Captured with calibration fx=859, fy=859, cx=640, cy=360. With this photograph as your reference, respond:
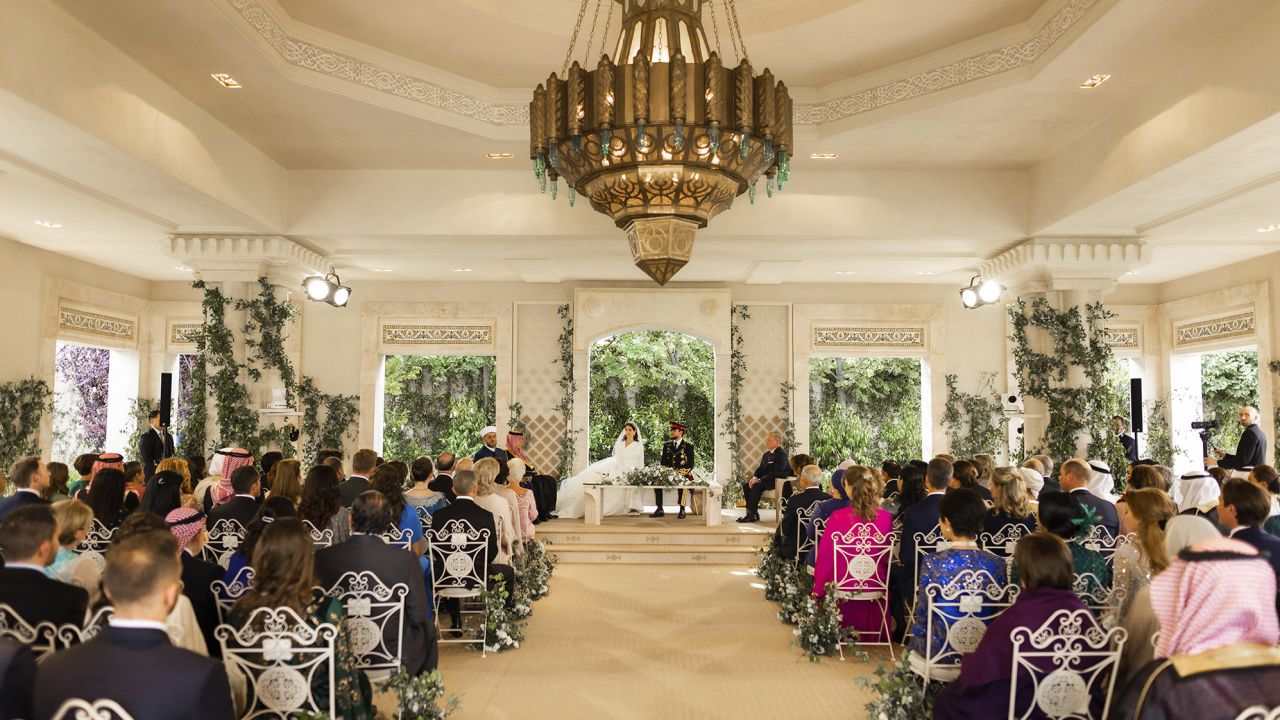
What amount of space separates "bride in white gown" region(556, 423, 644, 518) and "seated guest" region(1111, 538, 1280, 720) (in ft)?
30.4

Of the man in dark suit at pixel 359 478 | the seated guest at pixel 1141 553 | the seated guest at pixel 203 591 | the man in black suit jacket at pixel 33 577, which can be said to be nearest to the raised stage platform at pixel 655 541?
the man in dark suit at pixel 359 478

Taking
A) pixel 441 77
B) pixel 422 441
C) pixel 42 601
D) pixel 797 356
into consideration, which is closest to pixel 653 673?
pixel 42 601

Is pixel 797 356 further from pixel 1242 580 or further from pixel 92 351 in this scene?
pixel 92 351

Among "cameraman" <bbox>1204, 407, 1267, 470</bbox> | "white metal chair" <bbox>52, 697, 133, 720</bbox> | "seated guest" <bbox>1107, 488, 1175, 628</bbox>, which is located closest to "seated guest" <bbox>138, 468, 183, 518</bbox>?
"white metal chair" <bbox>52, 697, 133, 720</bbox>

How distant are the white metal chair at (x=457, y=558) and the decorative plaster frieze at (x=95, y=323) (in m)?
8.78

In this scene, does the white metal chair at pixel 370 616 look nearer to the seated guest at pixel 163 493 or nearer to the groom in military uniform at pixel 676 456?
the seated guest at pixel 163 493

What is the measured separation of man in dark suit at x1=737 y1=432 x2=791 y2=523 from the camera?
37.1ft

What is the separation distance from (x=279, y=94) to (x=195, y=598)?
469 centimetres

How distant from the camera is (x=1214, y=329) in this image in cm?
1224

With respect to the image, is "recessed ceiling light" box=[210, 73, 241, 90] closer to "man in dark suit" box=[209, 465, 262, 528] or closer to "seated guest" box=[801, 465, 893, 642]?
"man in dark suit" box=[209, 465, 262, 528]

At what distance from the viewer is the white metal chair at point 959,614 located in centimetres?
375

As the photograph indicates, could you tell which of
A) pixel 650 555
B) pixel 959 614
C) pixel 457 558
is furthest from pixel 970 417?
pixel 959 614

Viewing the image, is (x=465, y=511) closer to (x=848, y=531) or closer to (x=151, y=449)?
(x=848, y=531)

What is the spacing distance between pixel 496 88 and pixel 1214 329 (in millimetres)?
10725
